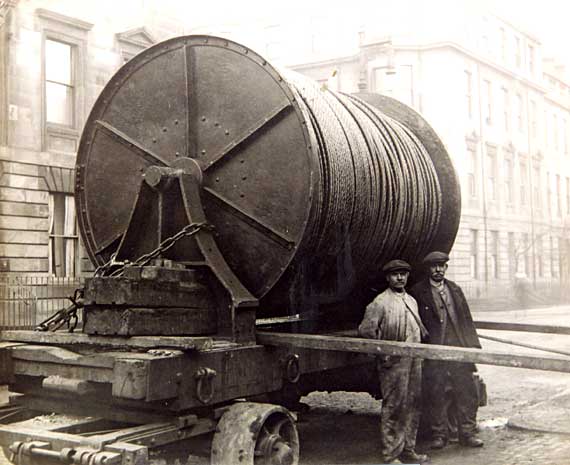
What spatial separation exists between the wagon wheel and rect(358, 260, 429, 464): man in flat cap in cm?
148

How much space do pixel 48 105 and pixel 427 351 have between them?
1269 cm

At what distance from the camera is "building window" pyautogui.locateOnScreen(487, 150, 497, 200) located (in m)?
28.6

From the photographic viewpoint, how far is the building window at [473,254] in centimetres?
2785

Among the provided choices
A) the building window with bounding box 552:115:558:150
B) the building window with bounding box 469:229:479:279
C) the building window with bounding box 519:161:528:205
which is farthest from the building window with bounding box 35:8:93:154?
the building window with bounding box 469:229:479:279

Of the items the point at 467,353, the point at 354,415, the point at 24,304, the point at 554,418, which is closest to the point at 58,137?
the point at 24,304

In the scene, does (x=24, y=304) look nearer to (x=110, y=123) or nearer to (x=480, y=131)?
(x=110, y=123)

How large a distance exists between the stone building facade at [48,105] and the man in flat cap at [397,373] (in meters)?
9.74

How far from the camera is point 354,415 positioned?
28.5 ft

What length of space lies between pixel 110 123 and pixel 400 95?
793 inches

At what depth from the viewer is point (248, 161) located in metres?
5.83

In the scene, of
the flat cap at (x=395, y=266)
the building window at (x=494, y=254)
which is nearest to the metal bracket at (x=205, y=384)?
the flat cap at (x=395, y=266)

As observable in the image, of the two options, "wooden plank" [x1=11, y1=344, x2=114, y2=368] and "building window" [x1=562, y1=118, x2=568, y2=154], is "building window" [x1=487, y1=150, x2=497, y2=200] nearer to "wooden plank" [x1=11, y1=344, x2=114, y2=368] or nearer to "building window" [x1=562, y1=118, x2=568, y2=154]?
"building window" [x1=562, y1=118, x2=568, y2=154]

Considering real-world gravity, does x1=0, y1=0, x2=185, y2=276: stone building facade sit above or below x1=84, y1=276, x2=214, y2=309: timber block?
above

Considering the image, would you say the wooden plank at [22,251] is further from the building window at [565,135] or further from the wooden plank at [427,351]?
the building window at [565,135]
